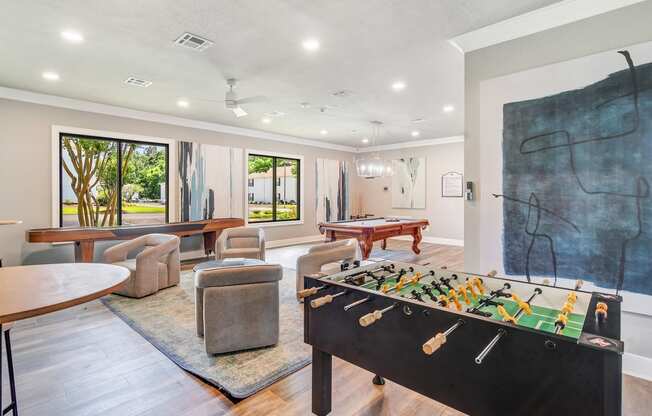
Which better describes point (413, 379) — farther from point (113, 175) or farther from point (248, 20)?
point (113, 175)

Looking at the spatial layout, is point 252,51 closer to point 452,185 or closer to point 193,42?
point 193,42

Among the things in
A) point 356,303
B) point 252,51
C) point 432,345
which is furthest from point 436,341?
point 252,51

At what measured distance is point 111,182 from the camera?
5.53 metres

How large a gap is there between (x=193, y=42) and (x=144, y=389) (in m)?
2.98

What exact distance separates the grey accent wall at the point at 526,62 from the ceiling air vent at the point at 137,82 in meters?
3.92

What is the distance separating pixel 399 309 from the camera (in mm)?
1420

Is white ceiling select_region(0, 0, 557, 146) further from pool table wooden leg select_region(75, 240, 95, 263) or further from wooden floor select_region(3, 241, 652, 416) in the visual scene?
wooden floor select_region(3, 241, 652, 416)

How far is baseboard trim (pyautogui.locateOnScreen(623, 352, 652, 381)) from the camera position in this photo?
2.25m

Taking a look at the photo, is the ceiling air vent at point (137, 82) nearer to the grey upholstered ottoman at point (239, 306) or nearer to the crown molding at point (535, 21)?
the grey upholstered ottoman at point (239, 306)

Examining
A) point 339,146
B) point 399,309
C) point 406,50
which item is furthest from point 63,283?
point 339,146

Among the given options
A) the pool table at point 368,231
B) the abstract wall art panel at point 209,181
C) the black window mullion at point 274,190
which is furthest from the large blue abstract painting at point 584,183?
the black window mullion at point 274,190

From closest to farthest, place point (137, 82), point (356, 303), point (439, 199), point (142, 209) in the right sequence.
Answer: point (356, 303) → point (137, 82) → point (142, 209) → point (439, 199)

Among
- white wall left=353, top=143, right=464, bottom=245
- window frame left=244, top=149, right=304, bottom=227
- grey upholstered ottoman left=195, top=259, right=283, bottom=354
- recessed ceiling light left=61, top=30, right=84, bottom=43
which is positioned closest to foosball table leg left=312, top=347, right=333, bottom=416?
grey upholstered ottoman left=195, top=259, right=283, bottom=354

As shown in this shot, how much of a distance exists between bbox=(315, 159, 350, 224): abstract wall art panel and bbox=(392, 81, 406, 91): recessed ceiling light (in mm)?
4495
